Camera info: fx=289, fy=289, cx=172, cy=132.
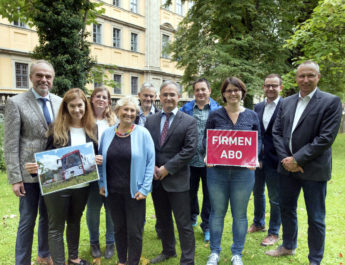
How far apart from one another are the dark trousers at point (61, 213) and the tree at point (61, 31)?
771 cm

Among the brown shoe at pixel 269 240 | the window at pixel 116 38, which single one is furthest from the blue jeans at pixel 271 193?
the window at pixel 116 38

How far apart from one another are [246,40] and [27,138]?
44.7ft

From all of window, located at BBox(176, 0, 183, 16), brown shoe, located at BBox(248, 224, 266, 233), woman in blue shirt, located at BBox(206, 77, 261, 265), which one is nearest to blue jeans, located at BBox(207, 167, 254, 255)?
woman in blue shirt, located at BBox(206, 77, 261, 265)

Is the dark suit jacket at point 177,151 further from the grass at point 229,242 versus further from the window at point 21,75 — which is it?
the window at point 21,75

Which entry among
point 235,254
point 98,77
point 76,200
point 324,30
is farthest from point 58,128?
point 324,30

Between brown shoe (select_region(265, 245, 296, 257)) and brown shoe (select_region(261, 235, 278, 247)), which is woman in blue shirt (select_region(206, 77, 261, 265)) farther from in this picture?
brown shoe (select_region(261, 235, 278, 247))

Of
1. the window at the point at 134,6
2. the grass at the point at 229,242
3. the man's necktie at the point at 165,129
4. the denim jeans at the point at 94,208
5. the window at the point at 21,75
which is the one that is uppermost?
the window at the point at 134,6

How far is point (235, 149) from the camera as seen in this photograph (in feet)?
11.9

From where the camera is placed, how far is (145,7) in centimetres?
3111

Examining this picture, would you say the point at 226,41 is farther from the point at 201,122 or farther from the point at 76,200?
the point at 76,200

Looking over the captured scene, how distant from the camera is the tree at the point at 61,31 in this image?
9914 millimetres

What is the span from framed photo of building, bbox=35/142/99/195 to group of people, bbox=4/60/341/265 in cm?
12

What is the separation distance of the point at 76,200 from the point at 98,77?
9075mm

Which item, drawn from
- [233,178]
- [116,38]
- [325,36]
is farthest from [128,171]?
[116,38]
